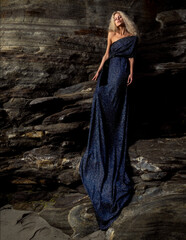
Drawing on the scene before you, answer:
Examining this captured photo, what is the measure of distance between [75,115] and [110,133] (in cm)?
84

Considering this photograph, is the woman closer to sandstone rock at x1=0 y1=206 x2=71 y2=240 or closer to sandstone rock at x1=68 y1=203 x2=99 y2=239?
sandstone rock at x1=68 y1=203 x2=99 y2=239

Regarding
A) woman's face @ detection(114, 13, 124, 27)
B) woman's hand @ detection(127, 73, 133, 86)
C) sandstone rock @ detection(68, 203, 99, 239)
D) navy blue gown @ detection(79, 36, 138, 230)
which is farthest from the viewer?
woman's face @ detection(114, 13, 124, 27)

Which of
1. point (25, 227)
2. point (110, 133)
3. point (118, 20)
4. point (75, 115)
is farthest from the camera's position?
point (75, 115)

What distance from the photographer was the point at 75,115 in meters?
4.05

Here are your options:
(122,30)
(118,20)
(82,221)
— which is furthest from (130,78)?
(82,221)

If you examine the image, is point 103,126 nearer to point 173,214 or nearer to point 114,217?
point 114,217

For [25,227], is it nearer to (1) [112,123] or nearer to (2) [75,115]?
(2) [75,115]

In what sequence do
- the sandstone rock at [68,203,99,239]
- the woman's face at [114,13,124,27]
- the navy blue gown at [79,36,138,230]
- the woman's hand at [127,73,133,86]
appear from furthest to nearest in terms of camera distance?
the woman's face at [114,13,124,27] → the woman's hand at [127,73,133,86] → the navy blue gown at [79,36,138,230] → the sandstone rock at [68,203,99,239]

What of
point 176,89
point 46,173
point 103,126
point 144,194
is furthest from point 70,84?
point 144,194

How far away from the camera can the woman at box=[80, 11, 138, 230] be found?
3.34 meters

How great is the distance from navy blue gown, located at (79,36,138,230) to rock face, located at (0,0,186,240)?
0.86 ft

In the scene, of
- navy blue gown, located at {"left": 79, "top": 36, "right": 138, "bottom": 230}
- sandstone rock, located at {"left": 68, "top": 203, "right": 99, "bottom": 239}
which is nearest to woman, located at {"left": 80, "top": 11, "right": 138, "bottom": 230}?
navy blue gown, located at {"left": 79, "top": 36, "right": 138, "bottom": 230}

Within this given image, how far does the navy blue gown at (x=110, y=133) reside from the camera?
3.32 m

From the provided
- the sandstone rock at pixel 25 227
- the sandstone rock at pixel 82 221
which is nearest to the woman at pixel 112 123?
the sandstone rock at pixel 82 221
